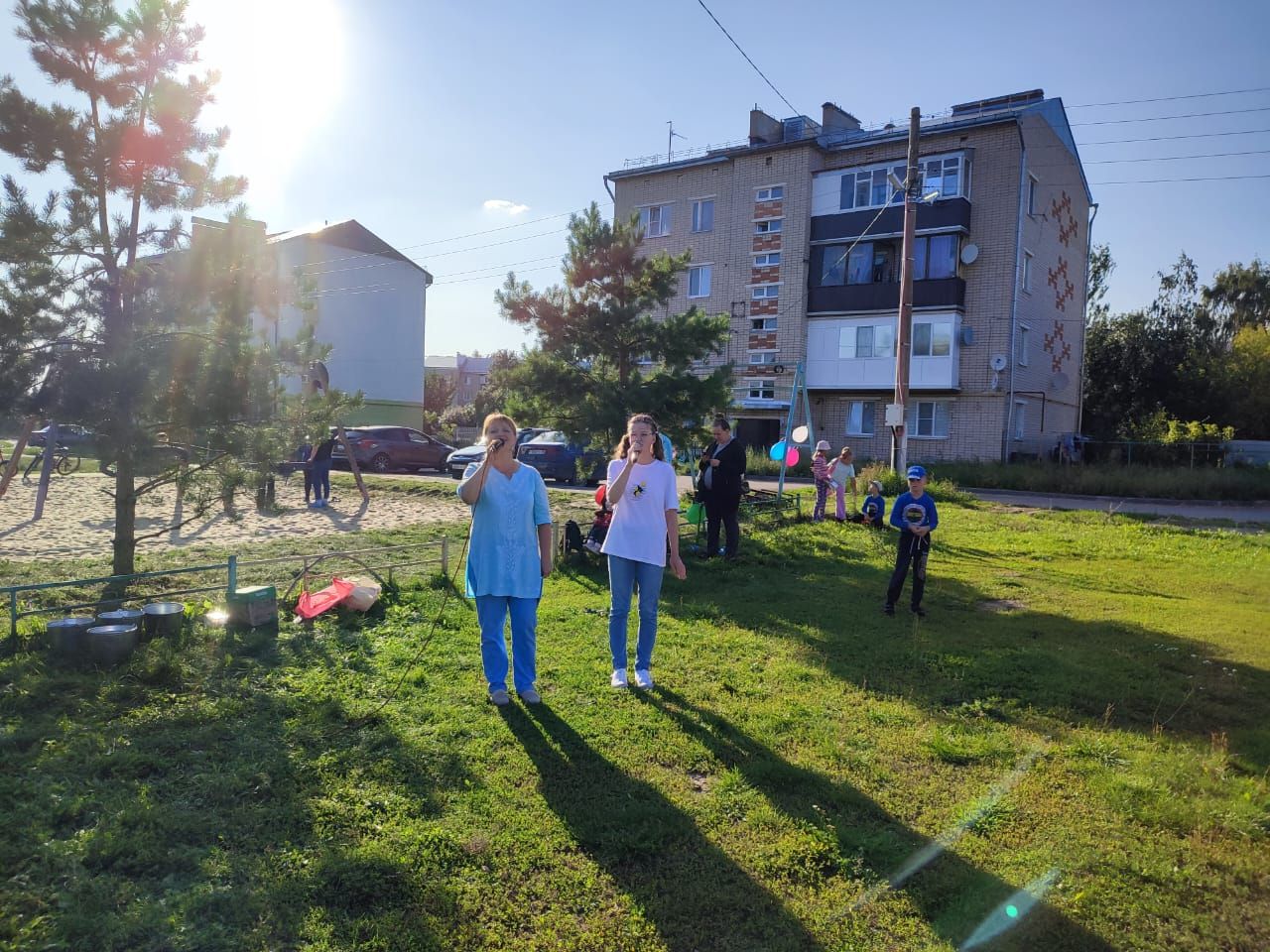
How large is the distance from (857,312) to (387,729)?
29.8 metres

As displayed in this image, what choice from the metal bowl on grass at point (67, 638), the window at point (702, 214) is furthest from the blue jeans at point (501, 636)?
the window at point (702, 214)

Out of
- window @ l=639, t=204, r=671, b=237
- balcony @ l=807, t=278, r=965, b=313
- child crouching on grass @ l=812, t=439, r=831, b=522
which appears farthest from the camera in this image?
window @ l=639, t=204, r=671, b=237

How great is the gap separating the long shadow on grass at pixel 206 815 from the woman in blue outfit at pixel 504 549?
0.81m

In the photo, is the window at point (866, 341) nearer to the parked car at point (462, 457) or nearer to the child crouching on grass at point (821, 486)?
the parked car at point (462, 457)

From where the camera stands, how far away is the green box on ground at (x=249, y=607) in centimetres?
634

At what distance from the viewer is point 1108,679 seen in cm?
579

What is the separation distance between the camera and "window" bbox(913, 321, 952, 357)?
29594 mm

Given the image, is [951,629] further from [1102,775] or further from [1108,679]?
[1102,775]

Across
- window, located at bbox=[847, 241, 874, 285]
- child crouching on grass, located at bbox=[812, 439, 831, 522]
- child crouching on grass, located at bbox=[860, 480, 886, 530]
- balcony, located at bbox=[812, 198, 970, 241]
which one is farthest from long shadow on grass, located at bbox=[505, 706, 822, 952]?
window, located at bbox=[847, 241, 874, 285]

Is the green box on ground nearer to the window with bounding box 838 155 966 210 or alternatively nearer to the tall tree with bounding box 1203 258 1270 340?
the window with bounding box 838 155 966 210

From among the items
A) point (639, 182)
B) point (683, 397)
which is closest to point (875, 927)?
point (683, 397)

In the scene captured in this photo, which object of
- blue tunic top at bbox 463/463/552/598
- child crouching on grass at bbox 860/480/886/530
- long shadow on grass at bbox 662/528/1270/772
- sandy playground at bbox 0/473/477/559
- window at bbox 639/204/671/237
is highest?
window at bbox 639/204/671/237

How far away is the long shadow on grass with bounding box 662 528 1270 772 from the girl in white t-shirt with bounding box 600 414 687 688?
4.95 feet

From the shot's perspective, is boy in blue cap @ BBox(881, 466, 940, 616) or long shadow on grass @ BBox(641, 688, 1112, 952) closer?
long shadow on grass @ BBox(641, 688, 1112, 952)
